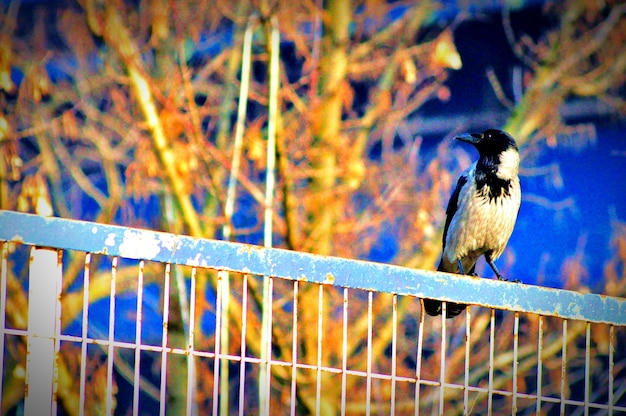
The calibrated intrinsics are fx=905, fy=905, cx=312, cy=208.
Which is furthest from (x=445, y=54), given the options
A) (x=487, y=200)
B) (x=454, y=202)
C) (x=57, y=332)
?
(x=57, y=332)

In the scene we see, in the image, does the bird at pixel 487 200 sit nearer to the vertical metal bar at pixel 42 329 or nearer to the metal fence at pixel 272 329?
the metal fence at pixel 272 329

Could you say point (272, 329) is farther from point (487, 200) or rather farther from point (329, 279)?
point (329, 279)

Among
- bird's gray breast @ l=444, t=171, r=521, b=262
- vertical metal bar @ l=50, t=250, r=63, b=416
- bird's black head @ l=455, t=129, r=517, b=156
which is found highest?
bird's black head @ l=455, t=129, r=517, b=156

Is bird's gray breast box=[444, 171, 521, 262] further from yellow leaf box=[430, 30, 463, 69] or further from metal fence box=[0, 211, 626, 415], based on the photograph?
yellow leaf box=[430, 30, 463, 69]

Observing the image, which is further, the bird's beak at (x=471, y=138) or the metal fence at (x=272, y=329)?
the bird's beak at (x=471, y=138)

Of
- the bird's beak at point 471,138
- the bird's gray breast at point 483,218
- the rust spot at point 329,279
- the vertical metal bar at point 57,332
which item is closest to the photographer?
the vertical metal bar at point 57,332

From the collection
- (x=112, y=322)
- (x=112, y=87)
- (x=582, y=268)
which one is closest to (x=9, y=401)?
(x=112, y=87)

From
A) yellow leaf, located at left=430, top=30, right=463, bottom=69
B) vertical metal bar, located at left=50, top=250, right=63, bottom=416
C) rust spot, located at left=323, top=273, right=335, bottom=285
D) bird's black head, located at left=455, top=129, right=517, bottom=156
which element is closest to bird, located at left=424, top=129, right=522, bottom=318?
bird's black head, located at left=455, top=129, right=517, bottom=156

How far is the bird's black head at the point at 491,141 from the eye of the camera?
14.7 ft

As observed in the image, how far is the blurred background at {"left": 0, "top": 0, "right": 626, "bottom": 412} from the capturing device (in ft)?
17.0

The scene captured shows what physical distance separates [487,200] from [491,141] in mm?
307

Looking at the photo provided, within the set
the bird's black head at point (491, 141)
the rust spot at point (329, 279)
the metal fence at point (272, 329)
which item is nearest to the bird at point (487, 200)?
the bird's black head at point (491, 141)

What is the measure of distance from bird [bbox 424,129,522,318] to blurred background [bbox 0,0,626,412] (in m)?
0.71

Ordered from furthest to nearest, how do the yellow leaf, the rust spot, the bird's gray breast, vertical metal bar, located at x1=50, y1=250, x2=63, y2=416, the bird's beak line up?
the yellow leaf → the bird's beak → the bird's gray breast → the rust spot → vertical metal bar, located at x1=50, y1=250, x2=63, y2=416
